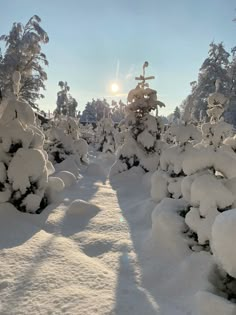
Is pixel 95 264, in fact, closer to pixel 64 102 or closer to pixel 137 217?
pixel 137 217

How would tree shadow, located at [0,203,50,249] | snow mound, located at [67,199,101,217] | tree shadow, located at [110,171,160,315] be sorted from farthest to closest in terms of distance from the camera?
1. snow mound, located at [67,199,101,217]
2. tree shadow, located at [0,203,50,249]
3. tree shadow, located at [110,171,160,315]

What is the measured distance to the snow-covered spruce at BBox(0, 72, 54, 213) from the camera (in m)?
7.44

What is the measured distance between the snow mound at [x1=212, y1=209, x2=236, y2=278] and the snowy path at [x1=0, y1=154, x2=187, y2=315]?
3.27 feet

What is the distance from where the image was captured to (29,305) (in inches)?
148

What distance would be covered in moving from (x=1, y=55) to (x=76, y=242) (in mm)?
26732

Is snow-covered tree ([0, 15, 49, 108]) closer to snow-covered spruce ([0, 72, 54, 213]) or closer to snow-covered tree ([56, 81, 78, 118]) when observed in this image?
snow-covered tree ([56, 81, 78, 118])

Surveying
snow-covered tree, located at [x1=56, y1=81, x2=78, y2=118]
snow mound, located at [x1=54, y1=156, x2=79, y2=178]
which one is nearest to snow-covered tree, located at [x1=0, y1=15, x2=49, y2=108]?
snow-covered tree, located at [x1=56, y1=81, x2=78, y2=118]

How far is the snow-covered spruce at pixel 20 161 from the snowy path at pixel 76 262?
1.21ft

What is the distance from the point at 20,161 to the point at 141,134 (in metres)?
7.80

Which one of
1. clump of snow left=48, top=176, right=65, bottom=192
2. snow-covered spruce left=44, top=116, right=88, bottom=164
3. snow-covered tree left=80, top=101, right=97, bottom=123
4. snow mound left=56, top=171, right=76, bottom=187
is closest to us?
clump of snow left=48, top=176, right=65, bottom=192

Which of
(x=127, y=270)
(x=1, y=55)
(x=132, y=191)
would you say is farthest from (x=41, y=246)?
(x=1, y=55)

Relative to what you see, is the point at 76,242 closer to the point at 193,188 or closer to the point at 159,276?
the point at 159,276

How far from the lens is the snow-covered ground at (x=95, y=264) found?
386cm

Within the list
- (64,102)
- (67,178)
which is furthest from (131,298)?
(64,102)
